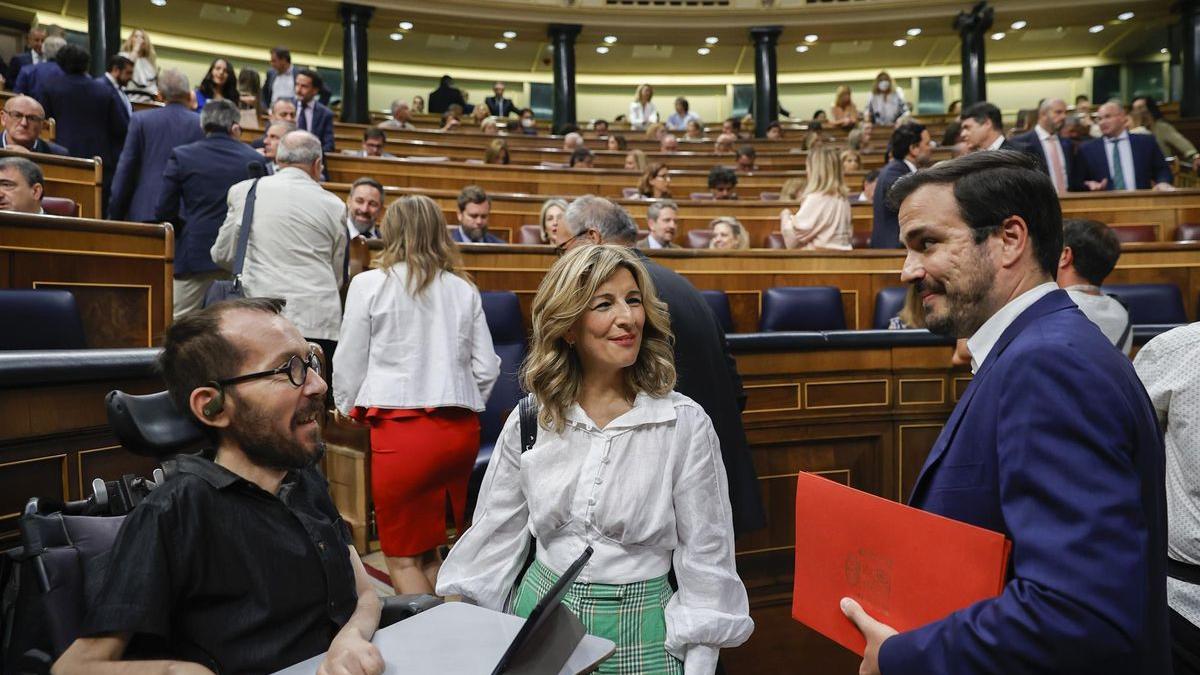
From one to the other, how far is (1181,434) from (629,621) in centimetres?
105

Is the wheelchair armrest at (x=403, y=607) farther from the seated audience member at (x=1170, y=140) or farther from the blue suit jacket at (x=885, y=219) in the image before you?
the seated audience member at (x=1170, y=140)

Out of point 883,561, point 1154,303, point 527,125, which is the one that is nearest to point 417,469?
point 883,561

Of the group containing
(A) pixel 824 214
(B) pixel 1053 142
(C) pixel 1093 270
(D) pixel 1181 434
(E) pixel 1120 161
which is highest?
(B) pixel 1053 142

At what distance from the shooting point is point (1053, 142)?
6301 millimetres

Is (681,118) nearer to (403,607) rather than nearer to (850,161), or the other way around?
(850,161)

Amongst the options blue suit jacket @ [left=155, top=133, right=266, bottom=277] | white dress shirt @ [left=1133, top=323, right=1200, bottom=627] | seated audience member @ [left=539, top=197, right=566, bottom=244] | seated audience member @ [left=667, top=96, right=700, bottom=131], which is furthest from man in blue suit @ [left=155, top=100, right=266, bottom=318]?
seated audience member @ [left=667, top=96, right=700, bottom=131]

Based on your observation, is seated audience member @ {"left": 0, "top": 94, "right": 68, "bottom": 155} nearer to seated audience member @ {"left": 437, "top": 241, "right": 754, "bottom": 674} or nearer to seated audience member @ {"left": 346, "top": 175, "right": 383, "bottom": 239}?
seated audience member @ {"left": 346, "top": 175, "right": 383, "bottom": 239}

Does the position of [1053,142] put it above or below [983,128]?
above

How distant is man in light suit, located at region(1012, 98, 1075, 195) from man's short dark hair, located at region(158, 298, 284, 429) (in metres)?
5.79

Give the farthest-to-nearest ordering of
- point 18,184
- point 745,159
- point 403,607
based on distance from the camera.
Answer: point 745,159, point 18,184, point 403,607

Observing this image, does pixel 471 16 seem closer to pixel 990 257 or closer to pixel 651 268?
pixel 651 268

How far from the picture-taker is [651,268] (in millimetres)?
2070

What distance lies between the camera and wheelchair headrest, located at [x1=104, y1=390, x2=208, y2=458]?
4.24 ft

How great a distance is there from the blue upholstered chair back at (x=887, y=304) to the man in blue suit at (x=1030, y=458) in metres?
3.42
